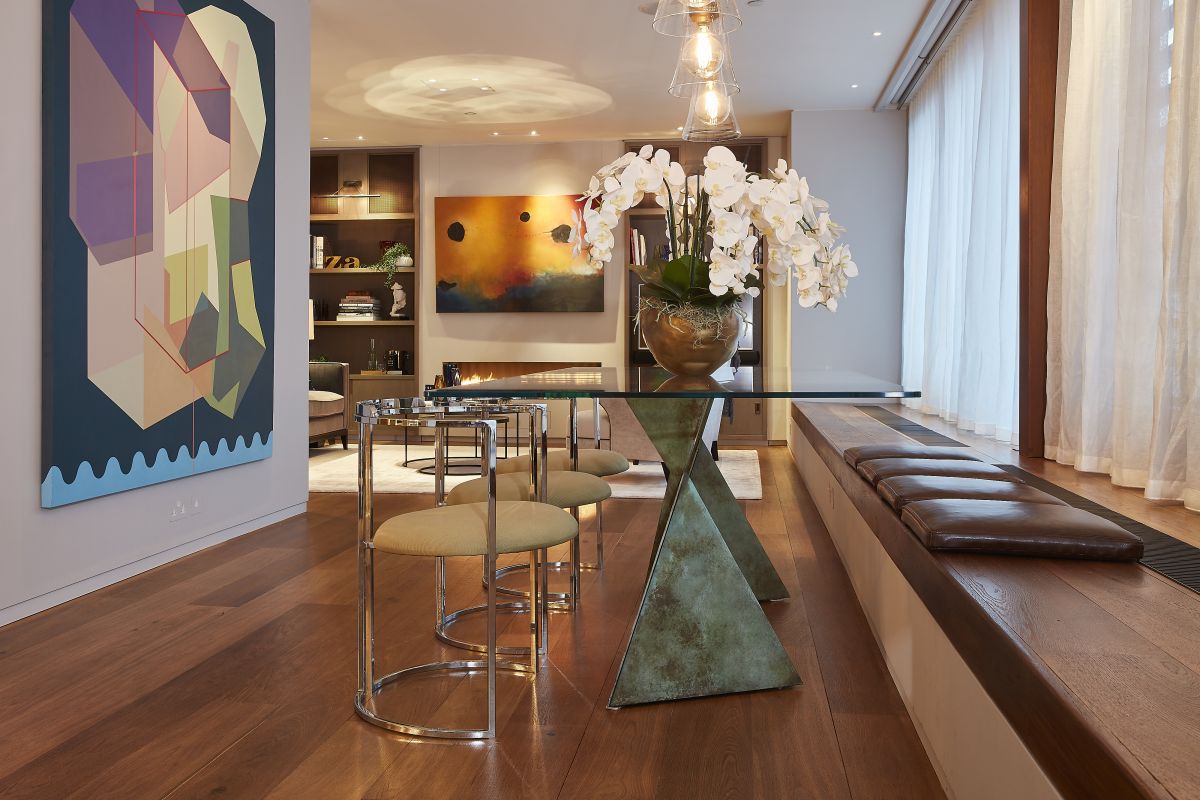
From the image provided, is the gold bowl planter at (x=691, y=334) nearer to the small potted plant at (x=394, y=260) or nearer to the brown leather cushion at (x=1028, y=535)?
the brown leather cushion at (x=1028, y=535)

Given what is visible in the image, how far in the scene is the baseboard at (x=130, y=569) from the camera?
3.07 metres

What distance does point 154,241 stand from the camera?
366cm

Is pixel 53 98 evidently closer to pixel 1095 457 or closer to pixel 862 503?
pixel 862 503

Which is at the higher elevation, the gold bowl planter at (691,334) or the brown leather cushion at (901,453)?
the gold bowl planter at (691,334)

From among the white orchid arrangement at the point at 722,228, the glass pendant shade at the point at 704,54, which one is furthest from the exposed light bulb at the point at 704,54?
the white orchid arrangement at the point at 722,228

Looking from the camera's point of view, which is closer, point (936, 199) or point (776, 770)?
point (776, 770)

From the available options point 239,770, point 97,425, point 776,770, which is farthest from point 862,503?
point 97,425

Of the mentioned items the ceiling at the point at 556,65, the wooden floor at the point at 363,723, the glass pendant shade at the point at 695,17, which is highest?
the ceiling at the point at 556,65

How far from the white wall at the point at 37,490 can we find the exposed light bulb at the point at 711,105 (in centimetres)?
218

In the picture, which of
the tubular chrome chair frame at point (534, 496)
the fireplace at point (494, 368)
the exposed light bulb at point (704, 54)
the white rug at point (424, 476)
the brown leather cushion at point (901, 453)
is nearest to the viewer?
the tubular chrome chair frame at point (534, 496)

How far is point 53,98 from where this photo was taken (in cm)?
312

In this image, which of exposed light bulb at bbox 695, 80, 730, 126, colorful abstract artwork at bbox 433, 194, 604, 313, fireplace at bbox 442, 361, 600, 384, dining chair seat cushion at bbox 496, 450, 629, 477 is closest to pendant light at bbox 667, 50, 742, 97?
exposed light bulb at bbox 695, 80, 730, 126

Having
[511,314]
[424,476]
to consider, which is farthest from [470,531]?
[511,314]

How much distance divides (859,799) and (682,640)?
0.65 meters
